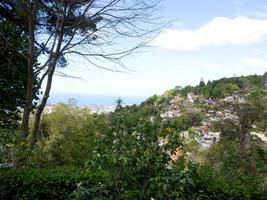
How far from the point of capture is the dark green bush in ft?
20.1

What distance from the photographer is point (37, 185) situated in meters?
6.20

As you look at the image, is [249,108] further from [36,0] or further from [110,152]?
[110,152]

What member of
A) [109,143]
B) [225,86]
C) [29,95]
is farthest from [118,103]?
[225,86]

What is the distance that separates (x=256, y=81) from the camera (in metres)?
35.8

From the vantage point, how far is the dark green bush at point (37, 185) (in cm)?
614

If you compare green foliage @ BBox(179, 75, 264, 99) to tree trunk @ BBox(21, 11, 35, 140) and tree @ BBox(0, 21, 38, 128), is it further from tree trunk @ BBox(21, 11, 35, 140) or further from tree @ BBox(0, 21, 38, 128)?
tree trunk @ BBox(21, 11, 35, 140)

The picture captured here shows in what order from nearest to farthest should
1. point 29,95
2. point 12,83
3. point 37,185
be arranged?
point 37,185
point 29,95
point 12,83

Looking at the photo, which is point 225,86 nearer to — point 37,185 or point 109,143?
point 37,185

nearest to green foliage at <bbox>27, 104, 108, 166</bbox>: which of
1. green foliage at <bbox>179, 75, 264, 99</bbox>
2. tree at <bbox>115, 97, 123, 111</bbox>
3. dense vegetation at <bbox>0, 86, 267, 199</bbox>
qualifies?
dense vegetation at <bbox>0, 86, 267, 199</bbox>

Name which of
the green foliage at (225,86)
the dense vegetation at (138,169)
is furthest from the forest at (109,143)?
the green foliage at (225,86)

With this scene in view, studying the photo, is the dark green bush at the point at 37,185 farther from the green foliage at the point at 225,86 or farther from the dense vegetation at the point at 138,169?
the green foliage at the point at 225,86

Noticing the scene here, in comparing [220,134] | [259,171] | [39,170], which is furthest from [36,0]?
[220,134]

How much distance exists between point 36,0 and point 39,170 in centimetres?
292

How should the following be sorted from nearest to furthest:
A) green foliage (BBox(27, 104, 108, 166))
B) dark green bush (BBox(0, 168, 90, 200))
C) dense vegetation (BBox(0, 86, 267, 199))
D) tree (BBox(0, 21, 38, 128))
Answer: dense vegetation (BBox(0, 86, 267, 199)) < dark green bush (BBox(0, 168, 90, 200)) < tree (BBox(0, 21, 38, 128)) < green foliage (BBox(27, 104, 108, 166))
